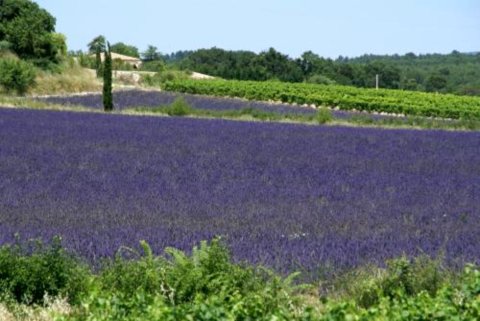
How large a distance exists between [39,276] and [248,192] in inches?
217

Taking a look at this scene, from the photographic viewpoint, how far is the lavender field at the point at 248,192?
817 centimetres

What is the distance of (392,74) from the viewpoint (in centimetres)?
9519

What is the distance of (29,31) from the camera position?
43.1 m

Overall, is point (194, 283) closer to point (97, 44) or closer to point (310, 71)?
point (97, 44)

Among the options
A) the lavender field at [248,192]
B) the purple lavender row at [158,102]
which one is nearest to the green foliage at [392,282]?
the lavender field at [248,192]

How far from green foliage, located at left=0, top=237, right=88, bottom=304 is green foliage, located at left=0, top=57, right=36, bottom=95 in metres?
33.4

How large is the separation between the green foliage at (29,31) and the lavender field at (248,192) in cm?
2404

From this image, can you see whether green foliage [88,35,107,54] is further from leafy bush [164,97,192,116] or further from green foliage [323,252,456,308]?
green foliage [323,252,456,308]

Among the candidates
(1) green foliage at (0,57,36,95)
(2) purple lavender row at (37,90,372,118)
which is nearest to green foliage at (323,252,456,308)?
(2) purple lavender row at (37,90,372,118)

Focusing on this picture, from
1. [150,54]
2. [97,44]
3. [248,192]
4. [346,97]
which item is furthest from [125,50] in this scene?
[248,192]

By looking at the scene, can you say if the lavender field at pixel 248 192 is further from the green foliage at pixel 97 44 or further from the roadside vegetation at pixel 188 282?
the green foliage at pixel 97 44

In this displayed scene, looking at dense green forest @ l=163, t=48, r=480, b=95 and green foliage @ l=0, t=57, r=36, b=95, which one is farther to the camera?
dense green forest @ l=163, t=48, r=480, b=95

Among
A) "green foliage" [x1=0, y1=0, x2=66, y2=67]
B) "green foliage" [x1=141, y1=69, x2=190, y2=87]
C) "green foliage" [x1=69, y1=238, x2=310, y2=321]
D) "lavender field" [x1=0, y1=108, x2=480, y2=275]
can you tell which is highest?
"green foliage" [x1=0, y1=0, x2=66, y2=67]

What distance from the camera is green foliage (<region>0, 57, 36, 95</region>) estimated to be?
38750 millimetres
